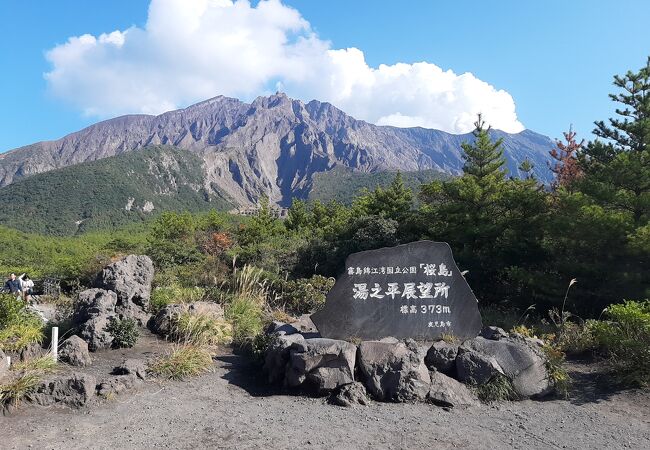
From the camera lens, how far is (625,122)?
11.1 metres

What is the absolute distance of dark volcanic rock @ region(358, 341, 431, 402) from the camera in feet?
17.8

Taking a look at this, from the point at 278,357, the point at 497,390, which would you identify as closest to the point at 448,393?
the point at 497,390

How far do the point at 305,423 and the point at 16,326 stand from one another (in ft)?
14.5

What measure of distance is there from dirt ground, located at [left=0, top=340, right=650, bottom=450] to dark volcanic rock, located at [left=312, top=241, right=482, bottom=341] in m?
1.21

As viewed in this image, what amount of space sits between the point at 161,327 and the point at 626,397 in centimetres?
641

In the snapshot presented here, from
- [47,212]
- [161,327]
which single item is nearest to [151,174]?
[47,212]

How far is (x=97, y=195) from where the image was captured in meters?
121

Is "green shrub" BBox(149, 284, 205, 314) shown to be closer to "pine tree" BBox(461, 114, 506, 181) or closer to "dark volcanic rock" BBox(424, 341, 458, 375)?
"dark volcanic rock" BBox(424, 341, 458, 375)

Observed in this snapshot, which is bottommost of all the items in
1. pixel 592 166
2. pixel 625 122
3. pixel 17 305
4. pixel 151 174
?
pixel 17 305

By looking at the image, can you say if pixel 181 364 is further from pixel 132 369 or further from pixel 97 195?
pixel 97 195

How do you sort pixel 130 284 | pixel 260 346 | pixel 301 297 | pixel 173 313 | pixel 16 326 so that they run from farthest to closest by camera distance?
pixel 301 297
pixel 130 284
pixel 173 313
pixel 260 346
pixel 16 326

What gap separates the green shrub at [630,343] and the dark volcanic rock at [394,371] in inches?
100

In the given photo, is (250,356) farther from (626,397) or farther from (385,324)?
(626,397)

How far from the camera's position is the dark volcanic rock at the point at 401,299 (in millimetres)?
6418
